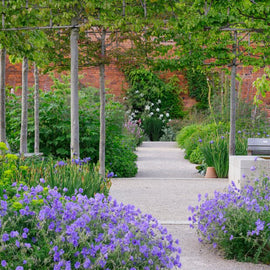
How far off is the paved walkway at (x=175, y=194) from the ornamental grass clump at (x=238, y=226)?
11cm

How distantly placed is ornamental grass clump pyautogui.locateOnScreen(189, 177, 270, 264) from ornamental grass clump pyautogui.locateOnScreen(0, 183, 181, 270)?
108 centimetres

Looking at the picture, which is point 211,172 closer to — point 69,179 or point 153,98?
point 69,179

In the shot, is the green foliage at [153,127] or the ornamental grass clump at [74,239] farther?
the green foliage at [153,127]

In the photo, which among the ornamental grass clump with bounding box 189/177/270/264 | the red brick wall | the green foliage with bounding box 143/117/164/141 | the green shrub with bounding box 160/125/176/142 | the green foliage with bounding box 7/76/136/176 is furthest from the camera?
the red brick wall

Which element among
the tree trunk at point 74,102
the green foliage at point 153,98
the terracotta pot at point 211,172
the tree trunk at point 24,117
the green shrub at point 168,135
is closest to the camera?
the tree trunk at point 74,102

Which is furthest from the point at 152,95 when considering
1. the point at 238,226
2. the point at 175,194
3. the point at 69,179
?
the point at 238,226

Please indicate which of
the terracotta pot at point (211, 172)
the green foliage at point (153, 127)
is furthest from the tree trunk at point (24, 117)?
the green foliage at point (153, 127)

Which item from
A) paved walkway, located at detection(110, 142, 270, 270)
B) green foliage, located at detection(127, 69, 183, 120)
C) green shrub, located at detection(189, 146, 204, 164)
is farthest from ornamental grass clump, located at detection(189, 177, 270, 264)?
green foliage, located at detection(127, 69, 183, 120)

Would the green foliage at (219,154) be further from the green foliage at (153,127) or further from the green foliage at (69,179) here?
the green foliage at (153,127)

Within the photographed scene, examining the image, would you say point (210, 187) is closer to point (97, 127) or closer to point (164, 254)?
point (97, 127)

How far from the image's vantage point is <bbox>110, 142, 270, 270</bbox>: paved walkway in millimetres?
3918

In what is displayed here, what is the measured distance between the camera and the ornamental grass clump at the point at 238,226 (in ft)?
12.6

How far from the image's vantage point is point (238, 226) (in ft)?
12.8

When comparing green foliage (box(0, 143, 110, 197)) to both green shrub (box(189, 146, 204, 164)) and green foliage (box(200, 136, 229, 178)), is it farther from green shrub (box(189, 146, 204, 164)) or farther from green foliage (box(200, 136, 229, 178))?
green shrub (box(189, 146, 204, 164))
